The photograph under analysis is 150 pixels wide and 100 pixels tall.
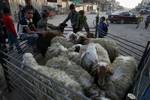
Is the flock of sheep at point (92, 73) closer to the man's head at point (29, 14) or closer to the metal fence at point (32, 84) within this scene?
the metal fence at point (32, 84)

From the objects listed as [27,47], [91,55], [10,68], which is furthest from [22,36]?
[91,55]

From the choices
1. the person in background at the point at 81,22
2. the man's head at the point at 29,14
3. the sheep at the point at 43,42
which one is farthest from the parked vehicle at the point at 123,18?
the sheep at the point at 43,42

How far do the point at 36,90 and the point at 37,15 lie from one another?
417 cm

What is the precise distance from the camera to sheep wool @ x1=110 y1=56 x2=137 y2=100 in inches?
128

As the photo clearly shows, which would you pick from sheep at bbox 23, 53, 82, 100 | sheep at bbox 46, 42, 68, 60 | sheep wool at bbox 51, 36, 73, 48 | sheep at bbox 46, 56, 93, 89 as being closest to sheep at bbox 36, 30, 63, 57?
sheep wool at bbox 51, 36, 73, 48

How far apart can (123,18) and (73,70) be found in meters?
29.1

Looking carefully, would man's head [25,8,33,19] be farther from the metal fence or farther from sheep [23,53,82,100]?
sheep [23,53,82,100]

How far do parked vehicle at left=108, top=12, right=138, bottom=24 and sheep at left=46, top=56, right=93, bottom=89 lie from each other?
27371 millimetres

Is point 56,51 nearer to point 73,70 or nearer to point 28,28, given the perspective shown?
point 73,70

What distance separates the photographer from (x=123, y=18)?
103ft

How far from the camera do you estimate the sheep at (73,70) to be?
3.27 metres

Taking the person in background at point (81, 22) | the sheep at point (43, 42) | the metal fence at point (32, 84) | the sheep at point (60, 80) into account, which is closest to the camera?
the metal fence at point (32, 84)

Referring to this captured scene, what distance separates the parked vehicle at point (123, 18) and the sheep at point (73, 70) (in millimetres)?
27371

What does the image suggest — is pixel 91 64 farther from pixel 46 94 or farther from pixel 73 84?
pixel 46 94
